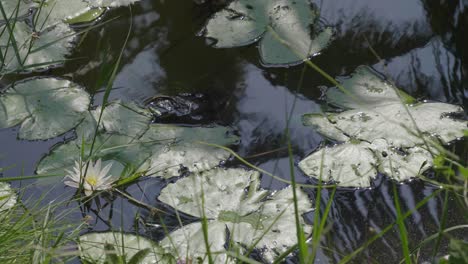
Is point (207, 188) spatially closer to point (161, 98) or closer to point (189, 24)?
point (161, 98)

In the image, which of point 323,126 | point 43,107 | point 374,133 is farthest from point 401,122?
point 43,107

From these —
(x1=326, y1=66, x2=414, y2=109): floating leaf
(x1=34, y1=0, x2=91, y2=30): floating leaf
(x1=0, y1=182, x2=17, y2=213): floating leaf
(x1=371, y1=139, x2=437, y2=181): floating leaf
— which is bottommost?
(x1=0, y1=182, x2=17, y2=213): floating leaf

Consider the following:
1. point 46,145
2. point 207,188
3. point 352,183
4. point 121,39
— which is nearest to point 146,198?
point 207,188

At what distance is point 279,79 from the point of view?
2.20m

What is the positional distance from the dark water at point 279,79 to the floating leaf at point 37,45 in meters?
0.05

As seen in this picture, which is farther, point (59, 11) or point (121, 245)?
point (59, 11)

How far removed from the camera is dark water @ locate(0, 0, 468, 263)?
5.86ft

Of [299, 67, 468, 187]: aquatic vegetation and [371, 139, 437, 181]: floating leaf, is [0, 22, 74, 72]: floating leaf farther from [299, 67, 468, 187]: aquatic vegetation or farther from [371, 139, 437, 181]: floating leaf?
[371, 139, 437, 181]: floating leaf

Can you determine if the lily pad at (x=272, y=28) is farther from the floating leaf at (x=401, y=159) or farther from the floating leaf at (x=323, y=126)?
the floating leaf at (x=401, y=159)

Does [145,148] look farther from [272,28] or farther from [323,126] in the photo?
[272,28]

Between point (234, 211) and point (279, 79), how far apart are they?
0.54m

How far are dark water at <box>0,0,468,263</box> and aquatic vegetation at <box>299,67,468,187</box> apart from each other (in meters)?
0.04

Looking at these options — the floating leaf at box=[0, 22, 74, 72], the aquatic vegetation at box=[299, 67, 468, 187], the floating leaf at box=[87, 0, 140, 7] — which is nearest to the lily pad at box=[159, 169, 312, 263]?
the aquatic vegetation at box=[299, 67, 468, 187]

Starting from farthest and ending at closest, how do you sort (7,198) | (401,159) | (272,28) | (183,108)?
(272,28)
(183,108)
(401,159)
(7,198)
